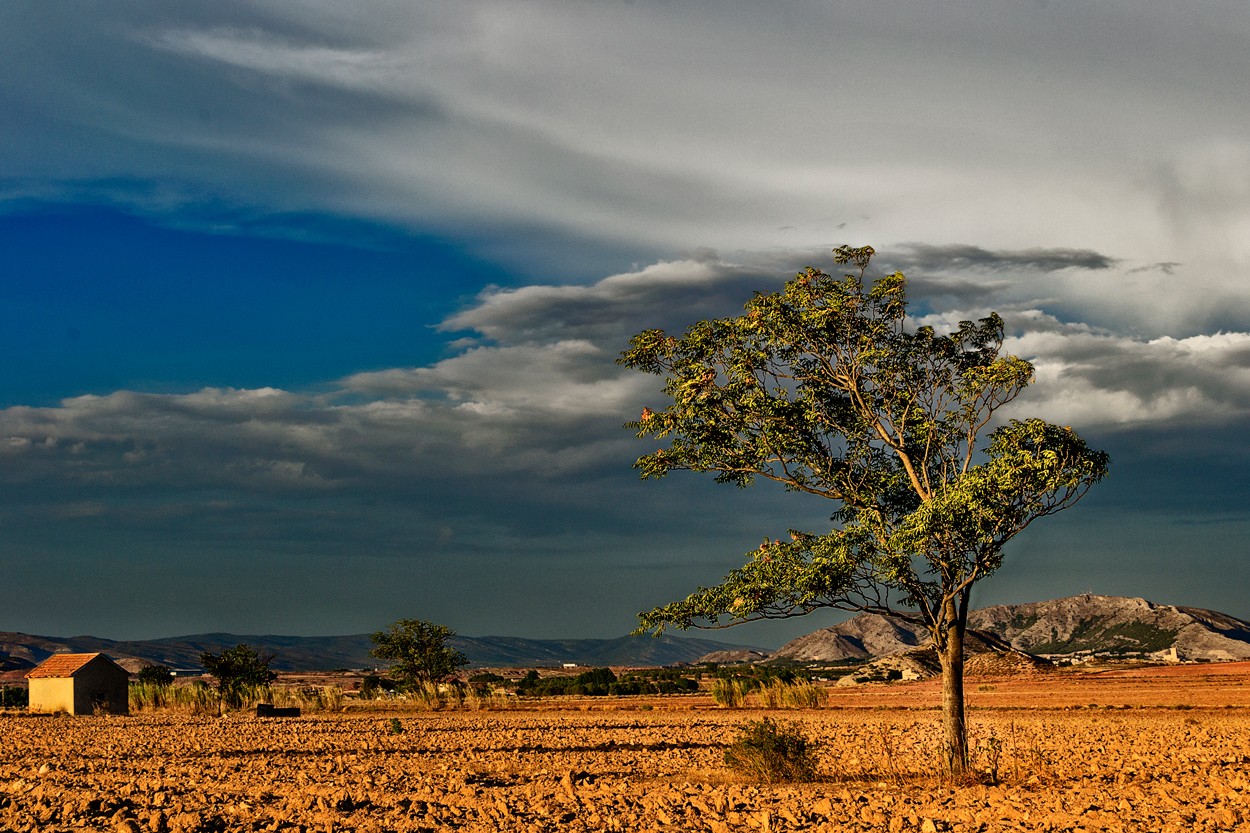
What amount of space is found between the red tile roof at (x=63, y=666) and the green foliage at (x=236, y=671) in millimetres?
5366

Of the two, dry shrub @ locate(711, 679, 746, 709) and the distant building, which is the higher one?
the distant building

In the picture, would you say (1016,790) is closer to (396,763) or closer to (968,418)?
(968,418)

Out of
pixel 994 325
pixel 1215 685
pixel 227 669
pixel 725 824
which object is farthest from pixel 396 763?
pixel 1215 685

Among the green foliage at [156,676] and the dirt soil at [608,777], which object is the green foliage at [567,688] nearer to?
the green foliage at [156,676]

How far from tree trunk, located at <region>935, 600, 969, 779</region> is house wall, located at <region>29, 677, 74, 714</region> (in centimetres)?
4537

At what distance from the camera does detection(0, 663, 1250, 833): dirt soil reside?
1611cm

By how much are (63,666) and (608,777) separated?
41.6 metres

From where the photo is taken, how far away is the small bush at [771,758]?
2141cm

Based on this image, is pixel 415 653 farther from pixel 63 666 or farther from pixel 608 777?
pixel 608 777

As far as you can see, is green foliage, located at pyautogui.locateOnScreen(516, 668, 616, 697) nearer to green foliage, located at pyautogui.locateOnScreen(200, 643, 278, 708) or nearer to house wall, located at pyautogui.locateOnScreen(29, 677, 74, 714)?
green foliage, located at pyautogui.locateOnScreen(200, 643, 278, 708)

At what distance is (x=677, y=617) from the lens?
19047 millimetres

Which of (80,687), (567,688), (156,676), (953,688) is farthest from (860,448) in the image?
(156,676)

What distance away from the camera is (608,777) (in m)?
22.5

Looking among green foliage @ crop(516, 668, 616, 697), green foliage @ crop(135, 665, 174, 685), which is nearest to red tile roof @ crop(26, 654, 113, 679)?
green foliage @ crop(135, 665, 174, 685)
